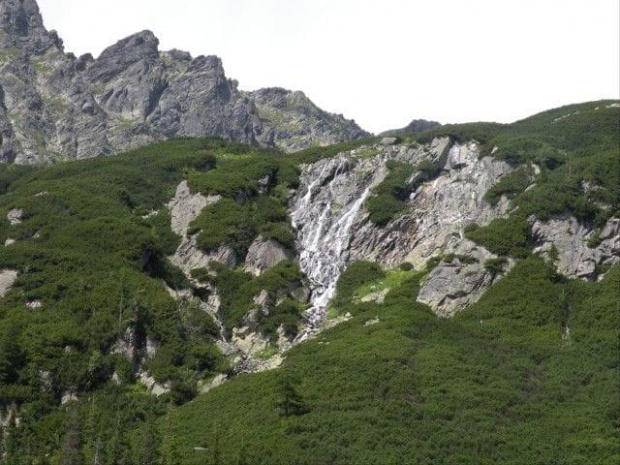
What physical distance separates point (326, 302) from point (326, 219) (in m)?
17.2

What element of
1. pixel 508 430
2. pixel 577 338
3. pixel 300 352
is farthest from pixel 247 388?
pixel 577 338

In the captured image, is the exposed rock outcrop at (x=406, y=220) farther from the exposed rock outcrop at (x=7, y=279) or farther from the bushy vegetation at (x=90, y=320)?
the exposed rock outcrop at (x=7, y=279)

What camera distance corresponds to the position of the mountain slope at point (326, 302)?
173 ft

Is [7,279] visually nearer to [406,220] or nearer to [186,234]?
[186,234]

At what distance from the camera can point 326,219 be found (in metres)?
96.2

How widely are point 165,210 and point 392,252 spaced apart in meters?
30.6

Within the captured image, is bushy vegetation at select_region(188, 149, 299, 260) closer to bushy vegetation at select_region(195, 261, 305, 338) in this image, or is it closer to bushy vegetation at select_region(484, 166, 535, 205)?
bushy vegetation at select_region(195, 261, 305, 338)

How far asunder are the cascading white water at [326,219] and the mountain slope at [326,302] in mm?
313

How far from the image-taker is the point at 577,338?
2507 inches

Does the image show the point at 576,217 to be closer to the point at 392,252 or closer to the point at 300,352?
the point at 392,252

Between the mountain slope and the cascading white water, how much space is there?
0.31 m

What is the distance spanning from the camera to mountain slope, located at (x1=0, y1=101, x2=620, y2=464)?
5272 cm

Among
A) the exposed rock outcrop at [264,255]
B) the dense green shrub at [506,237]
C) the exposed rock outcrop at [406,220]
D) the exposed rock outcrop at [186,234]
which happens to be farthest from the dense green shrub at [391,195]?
the exposed rock outcrop at [186,234]

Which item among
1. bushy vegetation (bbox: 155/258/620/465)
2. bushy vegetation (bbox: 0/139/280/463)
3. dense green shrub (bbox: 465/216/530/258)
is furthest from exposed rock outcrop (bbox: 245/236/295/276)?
dense green shrub (bbox: 465/216/530/258)
